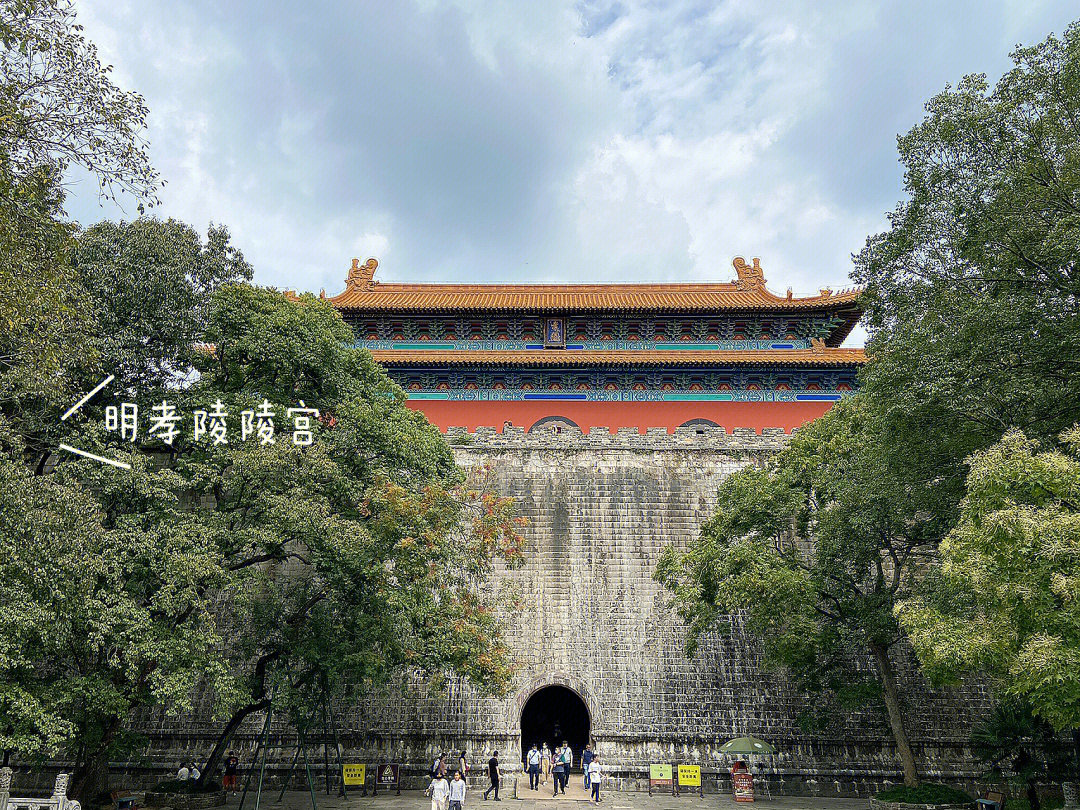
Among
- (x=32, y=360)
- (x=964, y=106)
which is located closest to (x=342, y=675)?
(x=32, y=360)

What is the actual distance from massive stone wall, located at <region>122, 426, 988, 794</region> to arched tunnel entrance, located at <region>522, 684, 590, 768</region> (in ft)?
15.0

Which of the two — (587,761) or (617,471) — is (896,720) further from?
(617,471)

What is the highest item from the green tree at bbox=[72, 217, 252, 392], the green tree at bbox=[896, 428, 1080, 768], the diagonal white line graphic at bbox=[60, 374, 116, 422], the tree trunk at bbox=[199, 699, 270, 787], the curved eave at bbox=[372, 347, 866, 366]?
the curved eave at bbox=[372, 347, 866, 366]

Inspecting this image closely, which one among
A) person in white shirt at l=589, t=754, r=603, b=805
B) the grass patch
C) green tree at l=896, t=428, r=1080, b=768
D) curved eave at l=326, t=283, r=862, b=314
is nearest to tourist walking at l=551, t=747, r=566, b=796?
person in white shirt at l=589, t=754, r=603, b=805

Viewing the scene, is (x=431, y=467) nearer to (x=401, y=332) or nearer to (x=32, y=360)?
(x=32, y=360)

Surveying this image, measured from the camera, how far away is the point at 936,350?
34.1 ft

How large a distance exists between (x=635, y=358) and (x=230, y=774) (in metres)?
15.6

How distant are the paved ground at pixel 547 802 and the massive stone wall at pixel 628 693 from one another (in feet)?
2.96

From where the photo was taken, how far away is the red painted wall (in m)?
23.8

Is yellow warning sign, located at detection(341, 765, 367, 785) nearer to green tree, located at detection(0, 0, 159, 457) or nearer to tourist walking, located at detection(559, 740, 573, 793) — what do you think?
tourist walking, located at detection(559, 740, 573, 793)

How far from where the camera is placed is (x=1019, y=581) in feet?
26.5

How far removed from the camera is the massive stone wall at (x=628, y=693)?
1603 cm

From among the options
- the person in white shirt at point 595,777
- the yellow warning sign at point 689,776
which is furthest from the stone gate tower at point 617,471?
the person in white shirt at point 595,777

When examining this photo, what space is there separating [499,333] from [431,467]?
1211 centimetres
